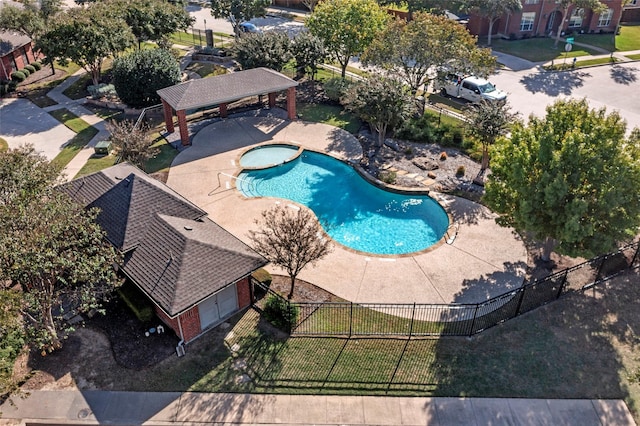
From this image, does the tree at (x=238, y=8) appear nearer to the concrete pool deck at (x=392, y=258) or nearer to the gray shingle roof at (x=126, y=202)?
the concrete pool deck at (x=392, y=258)

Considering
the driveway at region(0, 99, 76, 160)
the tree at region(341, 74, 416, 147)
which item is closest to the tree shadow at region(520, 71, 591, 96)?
the tree at region(341, 74, 416, 147)

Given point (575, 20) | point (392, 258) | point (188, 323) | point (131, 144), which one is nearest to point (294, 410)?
point (188, 323)

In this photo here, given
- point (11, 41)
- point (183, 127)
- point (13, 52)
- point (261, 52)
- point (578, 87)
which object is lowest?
point (578, 87)

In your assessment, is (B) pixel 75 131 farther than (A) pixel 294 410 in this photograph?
Yes

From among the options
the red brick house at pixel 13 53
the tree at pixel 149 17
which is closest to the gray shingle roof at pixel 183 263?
the tree at pixel 149 17

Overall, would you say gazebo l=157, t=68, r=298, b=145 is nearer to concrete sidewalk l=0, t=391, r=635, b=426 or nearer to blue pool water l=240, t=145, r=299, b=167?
blue pool water l=240, t=145, r=299, b=167

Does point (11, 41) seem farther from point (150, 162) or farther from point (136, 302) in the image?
point (136, 302)

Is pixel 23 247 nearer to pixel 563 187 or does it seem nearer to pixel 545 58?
pixel 563 187
